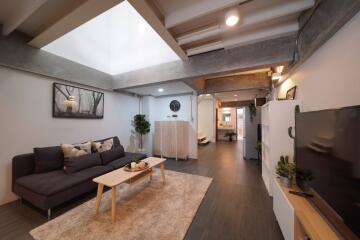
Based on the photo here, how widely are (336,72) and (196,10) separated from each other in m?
1.62

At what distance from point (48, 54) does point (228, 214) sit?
172 inches

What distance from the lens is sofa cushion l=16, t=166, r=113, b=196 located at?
195 centimetres

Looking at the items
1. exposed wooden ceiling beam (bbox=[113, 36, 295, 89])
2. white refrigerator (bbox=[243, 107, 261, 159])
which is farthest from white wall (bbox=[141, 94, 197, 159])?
exposed wooden ceiling beam (bbox=[113, 36, 295, 89])

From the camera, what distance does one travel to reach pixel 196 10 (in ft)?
5.50

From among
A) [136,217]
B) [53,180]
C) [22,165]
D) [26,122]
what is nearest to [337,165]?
[136,217]

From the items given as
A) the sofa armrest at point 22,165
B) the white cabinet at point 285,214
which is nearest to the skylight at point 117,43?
the sofa armrest at point 22,165

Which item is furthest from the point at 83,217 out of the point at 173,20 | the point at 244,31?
the point at 244,31

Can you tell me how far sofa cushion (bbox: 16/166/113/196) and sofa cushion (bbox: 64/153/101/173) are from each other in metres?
0.09

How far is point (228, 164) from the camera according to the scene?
4.35 metres

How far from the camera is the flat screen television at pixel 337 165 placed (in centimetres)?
86

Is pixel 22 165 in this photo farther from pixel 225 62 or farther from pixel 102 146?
pixel 225 62

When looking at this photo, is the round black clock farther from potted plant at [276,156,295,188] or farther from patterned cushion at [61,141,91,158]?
potted plant at [276,156,295,188]

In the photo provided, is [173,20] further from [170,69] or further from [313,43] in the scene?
[313,43]

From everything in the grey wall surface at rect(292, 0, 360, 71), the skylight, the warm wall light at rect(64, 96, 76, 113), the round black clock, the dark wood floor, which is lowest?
the dark wood floor
